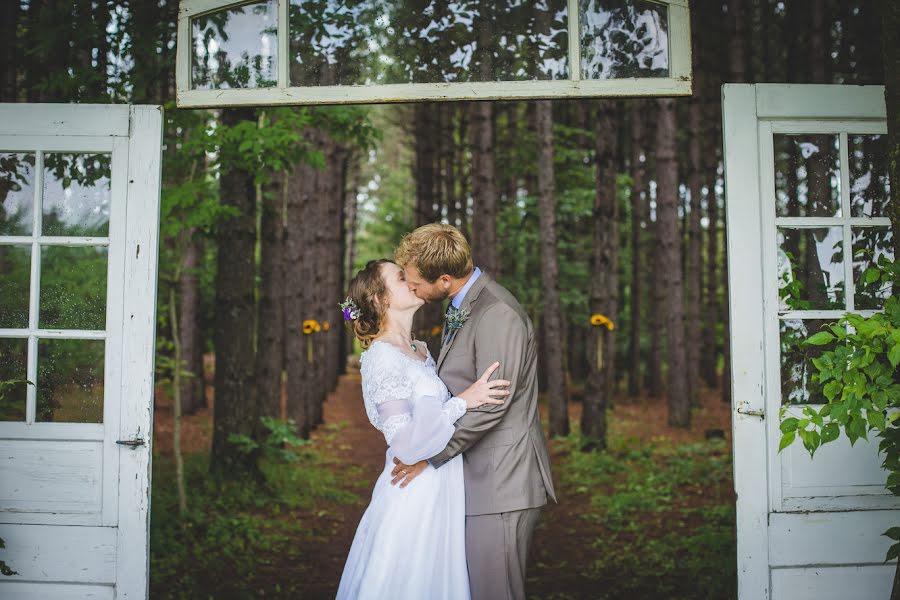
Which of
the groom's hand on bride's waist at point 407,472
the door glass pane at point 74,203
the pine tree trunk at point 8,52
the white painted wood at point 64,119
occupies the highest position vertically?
the pine tree trunk at point 8,52

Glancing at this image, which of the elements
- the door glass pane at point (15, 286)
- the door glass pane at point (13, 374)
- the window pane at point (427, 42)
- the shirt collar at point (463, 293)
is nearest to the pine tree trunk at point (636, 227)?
the window pane at point (427, 42)

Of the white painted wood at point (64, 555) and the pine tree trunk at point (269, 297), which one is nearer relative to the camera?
the white painted wood at point (64, 555)

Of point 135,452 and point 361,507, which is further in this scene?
point 361,507

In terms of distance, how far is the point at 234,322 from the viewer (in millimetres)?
7020

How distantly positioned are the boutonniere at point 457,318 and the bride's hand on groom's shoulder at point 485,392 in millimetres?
280

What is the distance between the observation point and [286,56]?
11.3ft

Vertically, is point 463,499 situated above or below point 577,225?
below

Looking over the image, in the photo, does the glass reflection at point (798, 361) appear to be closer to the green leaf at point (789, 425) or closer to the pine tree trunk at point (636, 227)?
the green leaf at point (789, 425)

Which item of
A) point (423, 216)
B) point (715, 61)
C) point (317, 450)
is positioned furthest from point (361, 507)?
point (715, 61)

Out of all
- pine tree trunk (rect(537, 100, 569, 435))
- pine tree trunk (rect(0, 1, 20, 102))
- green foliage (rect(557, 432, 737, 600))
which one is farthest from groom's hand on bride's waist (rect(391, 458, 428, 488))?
pine tree trunk (rect(537, 100, 569, 435))

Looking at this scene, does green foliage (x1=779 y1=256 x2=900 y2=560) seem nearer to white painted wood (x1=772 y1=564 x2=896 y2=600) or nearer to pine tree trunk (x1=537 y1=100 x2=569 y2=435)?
white painted wood (x1=772 y1=564 x2=896 y2=600)

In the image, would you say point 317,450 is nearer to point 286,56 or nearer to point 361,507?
point 361,507

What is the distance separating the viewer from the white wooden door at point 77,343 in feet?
11.2

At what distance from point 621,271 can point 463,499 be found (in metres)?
16.0
